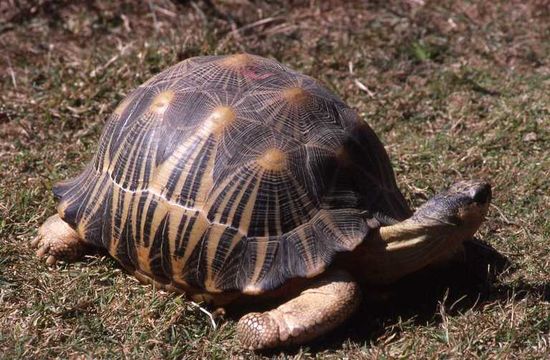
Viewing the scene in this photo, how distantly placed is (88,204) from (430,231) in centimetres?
168

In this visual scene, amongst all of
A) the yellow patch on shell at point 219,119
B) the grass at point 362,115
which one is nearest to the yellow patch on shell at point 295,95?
the yellow patch on shell at point 219,119

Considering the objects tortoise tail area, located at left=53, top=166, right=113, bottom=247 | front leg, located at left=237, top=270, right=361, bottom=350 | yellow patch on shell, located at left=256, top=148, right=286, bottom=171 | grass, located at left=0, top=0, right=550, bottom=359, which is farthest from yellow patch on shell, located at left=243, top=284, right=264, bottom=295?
tortoise tail area, located at left=53, top=166, right=113, bottom=247

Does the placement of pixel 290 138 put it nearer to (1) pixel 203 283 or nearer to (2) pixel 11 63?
(1) pixel 203 283

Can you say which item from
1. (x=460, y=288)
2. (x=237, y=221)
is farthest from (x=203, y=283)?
(x=460, y=288)

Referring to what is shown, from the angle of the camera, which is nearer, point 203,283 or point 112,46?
point 203,283

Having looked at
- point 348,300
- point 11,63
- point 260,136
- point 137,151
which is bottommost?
point 11,63

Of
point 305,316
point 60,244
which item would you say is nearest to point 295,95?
point 305,316

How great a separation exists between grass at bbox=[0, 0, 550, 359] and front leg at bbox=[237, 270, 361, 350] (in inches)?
3.9

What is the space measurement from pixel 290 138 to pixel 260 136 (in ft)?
0.46

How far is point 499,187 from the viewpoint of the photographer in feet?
16.3

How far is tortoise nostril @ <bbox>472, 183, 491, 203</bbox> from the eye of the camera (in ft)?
12.3

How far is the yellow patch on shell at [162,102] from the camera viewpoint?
3.87 metres

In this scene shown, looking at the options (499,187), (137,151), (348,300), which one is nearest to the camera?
(348,300)

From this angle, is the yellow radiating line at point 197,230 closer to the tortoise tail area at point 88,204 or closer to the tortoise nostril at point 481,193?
the tortoise tail area at point 88,204
